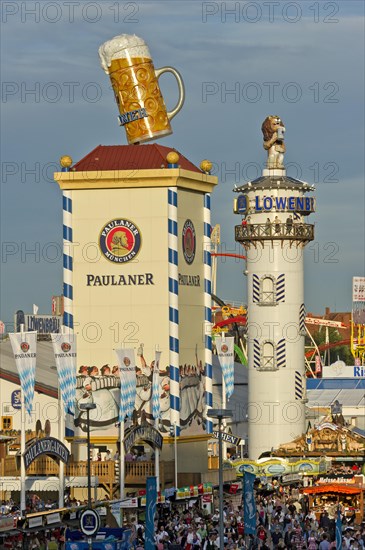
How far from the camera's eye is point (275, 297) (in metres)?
93.1

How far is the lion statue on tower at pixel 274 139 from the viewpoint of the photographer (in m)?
94.8

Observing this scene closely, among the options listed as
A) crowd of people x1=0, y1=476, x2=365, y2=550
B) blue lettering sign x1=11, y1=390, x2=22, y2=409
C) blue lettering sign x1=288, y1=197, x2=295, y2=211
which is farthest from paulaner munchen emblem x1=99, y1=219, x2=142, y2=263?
blue lettering sign x1=288, y1=197, x2=295, y2=211

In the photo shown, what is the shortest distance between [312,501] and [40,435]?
11513 mm

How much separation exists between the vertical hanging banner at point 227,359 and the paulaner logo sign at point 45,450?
20.9 meters

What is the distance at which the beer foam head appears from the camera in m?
74.8

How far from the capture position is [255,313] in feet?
308

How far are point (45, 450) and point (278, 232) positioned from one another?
35.4 meters

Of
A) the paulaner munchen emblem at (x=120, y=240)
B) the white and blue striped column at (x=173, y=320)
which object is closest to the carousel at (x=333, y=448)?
the white and blue striped column at (x=173, y=320)

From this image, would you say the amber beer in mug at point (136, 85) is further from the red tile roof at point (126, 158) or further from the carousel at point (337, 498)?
the carousel at point (337, 498)

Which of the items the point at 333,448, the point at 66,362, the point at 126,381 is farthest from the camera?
the point at 333,448

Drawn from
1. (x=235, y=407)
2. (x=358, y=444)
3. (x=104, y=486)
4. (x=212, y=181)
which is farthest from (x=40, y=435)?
(x=235, y=407)

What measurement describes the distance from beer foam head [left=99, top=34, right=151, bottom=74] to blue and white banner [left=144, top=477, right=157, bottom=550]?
96.4 ft

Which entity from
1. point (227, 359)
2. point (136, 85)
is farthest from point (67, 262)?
point (227, 359)

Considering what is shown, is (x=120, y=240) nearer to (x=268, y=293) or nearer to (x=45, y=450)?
(x=45, y=450)
